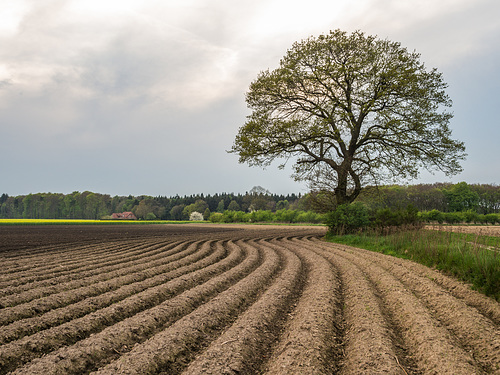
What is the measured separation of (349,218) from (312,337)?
16.6m

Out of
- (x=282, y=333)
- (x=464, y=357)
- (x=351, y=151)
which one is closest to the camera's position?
(x=464, y=357)

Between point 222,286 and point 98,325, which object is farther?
point 222,286

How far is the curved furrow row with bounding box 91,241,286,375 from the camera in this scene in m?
3.94

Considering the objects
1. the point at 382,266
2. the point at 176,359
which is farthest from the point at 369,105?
the point at 176,359

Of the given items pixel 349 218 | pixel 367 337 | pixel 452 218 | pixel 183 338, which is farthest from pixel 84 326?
pixel 452 218

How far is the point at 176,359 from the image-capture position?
4207 mm

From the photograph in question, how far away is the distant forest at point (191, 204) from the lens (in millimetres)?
69875

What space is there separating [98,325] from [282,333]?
316cm

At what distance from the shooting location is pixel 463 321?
520 centimetres

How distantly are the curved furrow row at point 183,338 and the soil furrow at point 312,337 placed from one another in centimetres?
115

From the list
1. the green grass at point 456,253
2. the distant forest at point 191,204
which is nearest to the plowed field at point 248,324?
the green grass at point 456,253

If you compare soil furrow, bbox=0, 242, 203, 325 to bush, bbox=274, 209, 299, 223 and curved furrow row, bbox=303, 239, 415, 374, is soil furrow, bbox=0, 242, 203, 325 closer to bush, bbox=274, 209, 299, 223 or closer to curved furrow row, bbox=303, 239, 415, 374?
curved furrow row, bbox=303, 239, 415, 374

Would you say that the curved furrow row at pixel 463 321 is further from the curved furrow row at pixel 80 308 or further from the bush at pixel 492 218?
the bush at pixel 492 218

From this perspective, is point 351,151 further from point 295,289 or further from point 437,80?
point 295,289
